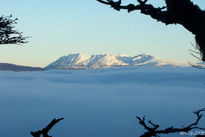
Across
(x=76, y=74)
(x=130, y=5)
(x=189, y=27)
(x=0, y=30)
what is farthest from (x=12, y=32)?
(x=76, y=74)

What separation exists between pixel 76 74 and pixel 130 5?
186 m

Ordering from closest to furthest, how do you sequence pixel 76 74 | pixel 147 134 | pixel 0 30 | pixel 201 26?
pixel 147 134, pixel 201 26, pixel 0 30, pixel 76 74

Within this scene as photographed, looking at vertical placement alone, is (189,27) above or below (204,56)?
above

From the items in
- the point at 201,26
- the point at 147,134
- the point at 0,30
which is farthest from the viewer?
the point at 0,30

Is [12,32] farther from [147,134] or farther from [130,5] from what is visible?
[147,134]

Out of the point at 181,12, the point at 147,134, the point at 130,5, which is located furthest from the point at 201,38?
the point at 147,134

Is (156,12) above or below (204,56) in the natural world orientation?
above

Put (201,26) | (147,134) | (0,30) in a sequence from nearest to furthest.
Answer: (147,134)
(201,26)
(0,30)

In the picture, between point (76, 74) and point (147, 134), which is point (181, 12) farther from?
point (76, 74)

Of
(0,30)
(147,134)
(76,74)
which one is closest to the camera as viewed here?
(147,134)

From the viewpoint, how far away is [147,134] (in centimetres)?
395

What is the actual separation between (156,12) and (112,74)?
186643 mm

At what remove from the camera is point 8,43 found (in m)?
9.52

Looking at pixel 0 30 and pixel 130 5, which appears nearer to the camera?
pixel 130 5
